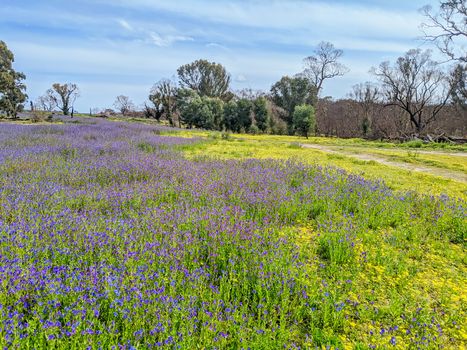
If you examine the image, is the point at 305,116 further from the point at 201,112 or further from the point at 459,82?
the point at 459,82

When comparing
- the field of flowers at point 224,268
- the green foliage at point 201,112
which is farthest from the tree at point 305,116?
the field of flowers at point 224,268

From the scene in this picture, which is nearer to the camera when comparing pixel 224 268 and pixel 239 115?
pixel 224 268

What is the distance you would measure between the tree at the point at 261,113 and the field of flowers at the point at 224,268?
35926 millimetres

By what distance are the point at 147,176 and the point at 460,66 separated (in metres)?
41.2

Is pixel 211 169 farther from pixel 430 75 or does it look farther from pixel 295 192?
pixel 430 75

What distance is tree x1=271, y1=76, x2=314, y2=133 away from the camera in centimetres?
4862

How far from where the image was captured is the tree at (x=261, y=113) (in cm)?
4122

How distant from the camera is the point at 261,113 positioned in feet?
137

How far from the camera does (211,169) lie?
27.6ft

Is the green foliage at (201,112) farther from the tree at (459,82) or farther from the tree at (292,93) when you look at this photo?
the tree at (459,82)

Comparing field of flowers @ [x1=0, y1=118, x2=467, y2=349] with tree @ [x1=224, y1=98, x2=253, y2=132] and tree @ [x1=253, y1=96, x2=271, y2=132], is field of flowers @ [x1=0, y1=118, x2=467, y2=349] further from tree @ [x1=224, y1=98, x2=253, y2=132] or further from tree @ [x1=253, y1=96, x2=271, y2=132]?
tree @ [x1=224, y1=98, x2=253, y2=132]

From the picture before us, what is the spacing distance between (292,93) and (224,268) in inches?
1928

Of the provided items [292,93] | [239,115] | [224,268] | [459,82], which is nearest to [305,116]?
[239,115]

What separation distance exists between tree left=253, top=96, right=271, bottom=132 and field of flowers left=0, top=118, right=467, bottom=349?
35.9 m
